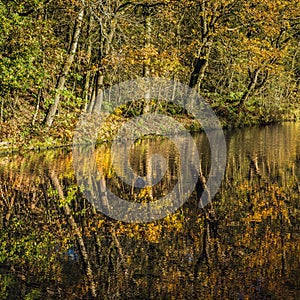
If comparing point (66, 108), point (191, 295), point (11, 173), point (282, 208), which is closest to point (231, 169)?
point (282, 208)

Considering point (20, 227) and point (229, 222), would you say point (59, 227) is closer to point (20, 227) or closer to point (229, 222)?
point (20, 227)

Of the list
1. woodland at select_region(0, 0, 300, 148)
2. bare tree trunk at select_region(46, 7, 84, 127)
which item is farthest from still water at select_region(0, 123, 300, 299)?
bare tree trunk at select_region(46, 7, 84, 127)

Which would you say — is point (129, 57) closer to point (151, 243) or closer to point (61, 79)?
point (61, 79)

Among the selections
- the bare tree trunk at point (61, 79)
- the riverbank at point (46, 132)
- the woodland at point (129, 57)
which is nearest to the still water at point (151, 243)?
the woodland at point (129, 57)

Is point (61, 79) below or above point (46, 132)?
above

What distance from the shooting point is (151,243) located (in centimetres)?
Answer: 628

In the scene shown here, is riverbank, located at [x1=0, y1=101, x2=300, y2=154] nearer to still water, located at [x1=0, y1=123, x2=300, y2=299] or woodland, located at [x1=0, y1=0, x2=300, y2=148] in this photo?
woodland, located at [x1=0, y1=0, x2=300, y2=148]

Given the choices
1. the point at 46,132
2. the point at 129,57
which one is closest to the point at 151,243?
the point at 46,132

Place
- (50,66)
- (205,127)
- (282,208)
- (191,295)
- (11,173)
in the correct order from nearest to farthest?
(191,295), (282,208), (11,173), (50,66), (205,127)

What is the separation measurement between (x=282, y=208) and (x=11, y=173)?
673 cm

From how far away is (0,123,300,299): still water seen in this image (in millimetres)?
4738

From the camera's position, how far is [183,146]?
19.7m

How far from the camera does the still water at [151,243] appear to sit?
4.74 metres

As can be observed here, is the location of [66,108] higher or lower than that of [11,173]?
higher
